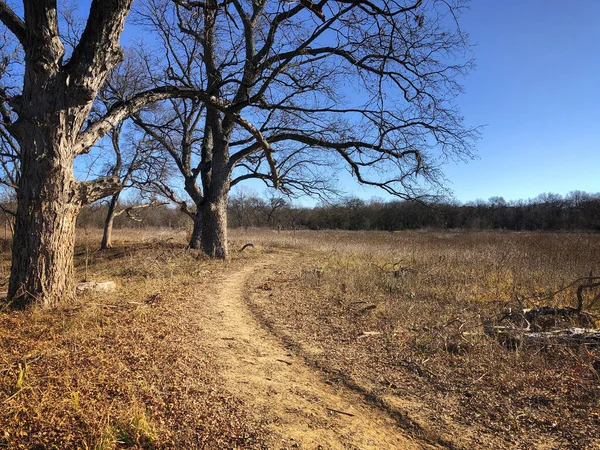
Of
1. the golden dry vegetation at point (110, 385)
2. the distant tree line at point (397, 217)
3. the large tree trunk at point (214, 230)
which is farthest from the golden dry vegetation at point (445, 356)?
the distant tree line at point (397, 217)

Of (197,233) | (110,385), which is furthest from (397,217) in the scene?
(110,385)

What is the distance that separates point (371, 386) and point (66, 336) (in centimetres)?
341

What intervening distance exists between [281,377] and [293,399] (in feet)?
1.61

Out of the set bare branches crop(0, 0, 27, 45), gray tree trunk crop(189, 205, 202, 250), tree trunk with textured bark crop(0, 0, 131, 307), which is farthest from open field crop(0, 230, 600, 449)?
gray tree trunk crop(189, 205, 202, 250)

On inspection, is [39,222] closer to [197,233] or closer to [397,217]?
[197,233]

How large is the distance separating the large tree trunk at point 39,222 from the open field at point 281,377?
1.46 ft

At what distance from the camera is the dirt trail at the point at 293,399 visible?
284cm

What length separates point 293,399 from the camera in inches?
135

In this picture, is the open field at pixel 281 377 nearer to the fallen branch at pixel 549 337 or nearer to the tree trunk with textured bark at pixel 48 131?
the fallen branch at pixel 549 337

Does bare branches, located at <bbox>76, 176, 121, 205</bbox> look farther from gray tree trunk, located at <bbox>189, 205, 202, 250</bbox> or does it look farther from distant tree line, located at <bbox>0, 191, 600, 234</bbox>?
distant tree line, located at <bbox>0, 191, 600, 234</bbox>

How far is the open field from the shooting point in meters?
2.71

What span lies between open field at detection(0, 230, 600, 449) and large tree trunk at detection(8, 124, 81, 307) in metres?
0.44

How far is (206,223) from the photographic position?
43.2 feet

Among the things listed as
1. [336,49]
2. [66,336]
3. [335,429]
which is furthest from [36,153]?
[336,49]
